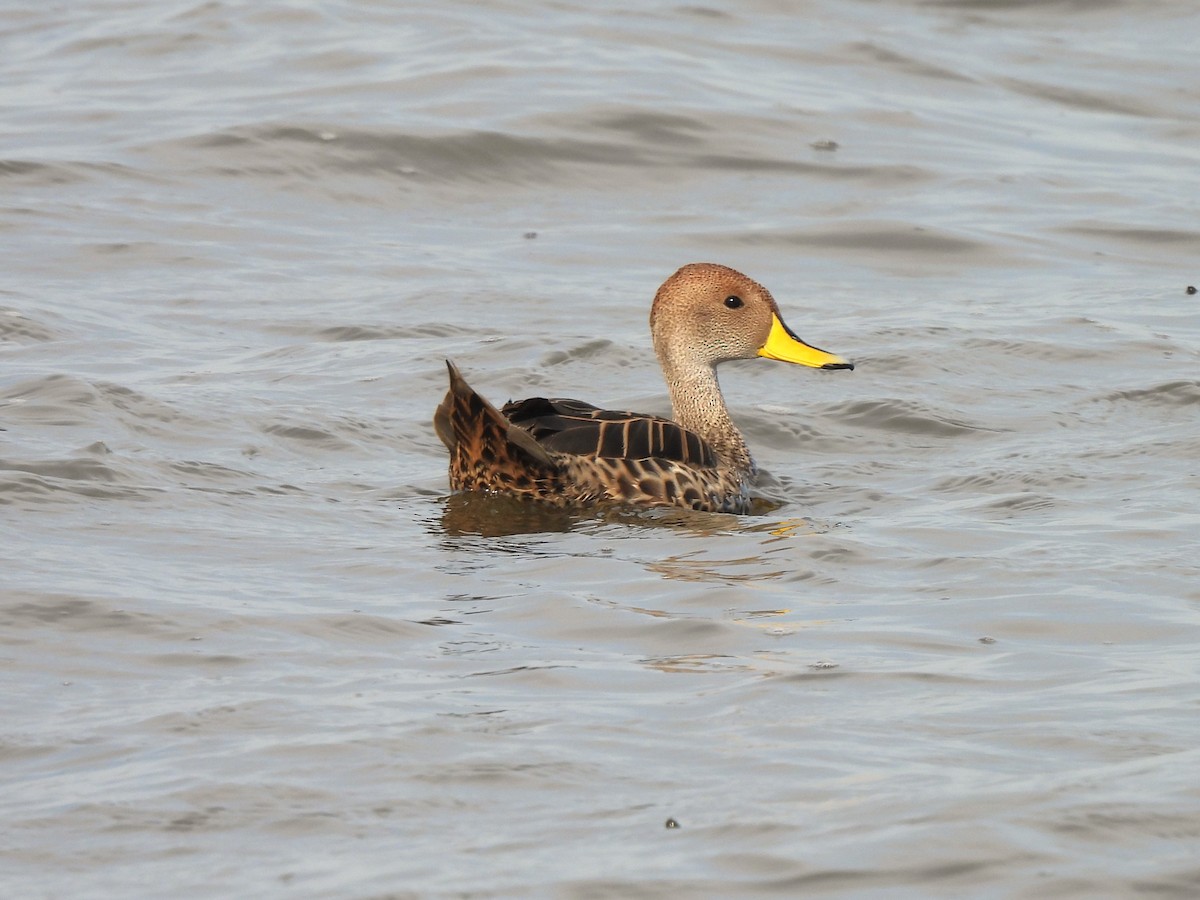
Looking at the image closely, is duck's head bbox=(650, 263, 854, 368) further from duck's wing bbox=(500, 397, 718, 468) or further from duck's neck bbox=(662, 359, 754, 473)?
duck's wing bbox=(500, 397, 718, 468)

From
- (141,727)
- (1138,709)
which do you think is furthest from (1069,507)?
(141,727)

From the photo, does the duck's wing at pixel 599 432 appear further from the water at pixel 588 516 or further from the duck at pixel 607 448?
the water at pixel 588 516

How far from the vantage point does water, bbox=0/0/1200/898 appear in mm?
4195

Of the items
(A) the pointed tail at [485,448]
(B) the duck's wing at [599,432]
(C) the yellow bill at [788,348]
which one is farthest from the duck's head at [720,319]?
(A) the pointed tail at [485,448]

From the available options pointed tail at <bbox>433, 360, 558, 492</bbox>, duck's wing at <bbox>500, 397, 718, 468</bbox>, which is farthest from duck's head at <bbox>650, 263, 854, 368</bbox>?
pointed tail at <bbox>433, 360, 558, 492</bbox>

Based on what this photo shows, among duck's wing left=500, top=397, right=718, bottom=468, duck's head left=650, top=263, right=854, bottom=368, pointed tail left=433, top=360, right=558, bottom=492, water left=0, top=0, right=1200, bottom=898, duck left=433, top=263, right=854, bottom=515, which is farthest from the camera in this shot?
duck's head left=650, top=263, right=854, bottom=368

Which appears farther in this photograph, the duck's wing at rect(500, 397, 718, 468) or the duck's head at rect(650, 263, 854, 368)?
the duck's head at rect(650, 263, 854, 368)

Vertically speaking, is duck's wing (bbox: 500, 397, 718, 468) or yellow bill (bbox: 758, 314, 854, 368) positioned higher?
yellow bill (bbox: 758, 314, 854, 368)

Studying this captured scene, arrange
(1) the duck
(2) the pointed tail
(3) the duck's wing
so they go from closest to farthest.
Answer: (2) the pointed tail → (1) the duck → (3) the duck's wing

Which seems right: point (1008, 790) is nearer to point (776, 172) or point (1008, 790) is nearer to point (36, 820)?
point (36, 820)

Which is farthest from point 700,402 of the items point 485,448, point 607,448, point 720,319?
point 485,448

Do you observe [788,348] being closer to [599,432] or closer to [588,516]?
[599,432]

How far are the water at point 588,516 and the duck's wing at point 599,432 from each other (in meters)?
0.31

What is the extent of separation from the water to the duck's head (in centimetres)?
56
